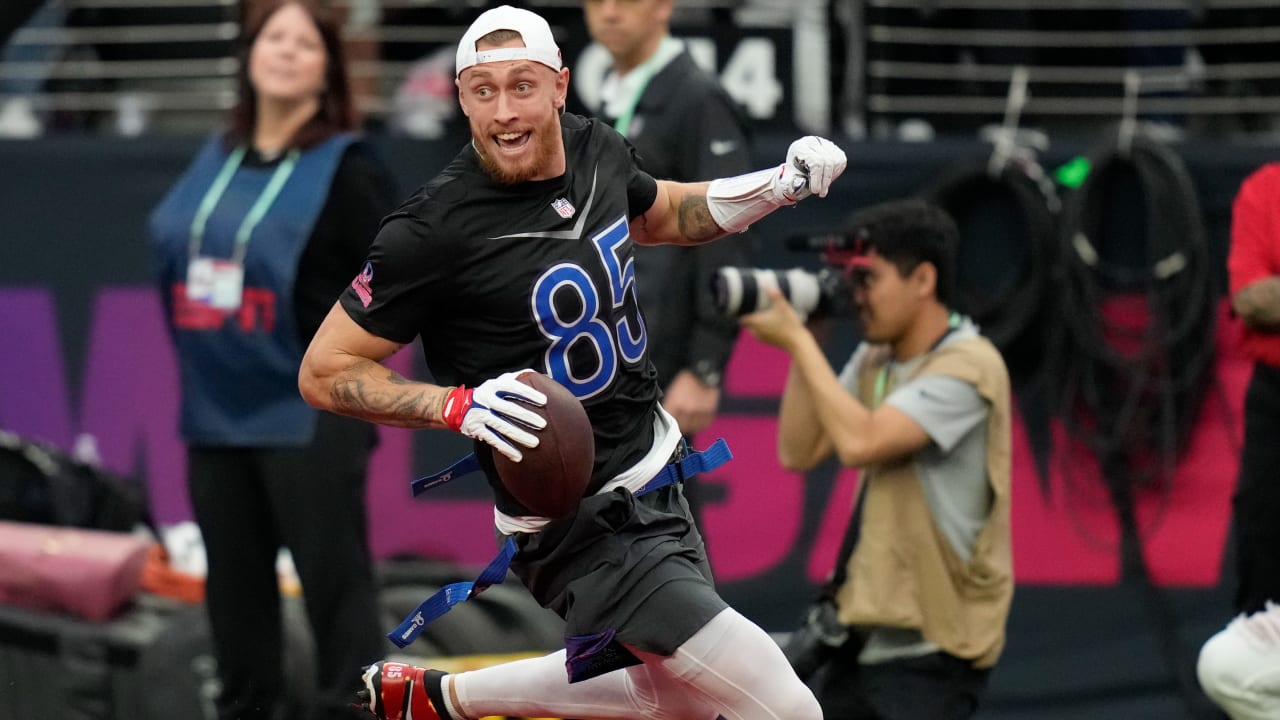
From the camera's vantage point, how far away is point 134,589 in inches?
254

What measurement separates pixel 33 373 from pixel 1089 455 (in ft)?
13.4

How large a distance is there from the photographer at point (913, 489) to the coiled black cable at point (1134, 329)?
1.93 meters

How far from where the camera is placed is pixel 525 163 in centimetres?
426

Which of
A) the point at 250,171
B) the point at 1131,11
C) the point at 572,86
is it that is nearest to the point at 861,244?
the point at 250,171

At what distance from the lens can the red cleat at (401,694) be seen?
477cm

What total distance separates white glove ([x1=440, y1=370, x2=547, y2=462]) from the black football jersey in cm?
33

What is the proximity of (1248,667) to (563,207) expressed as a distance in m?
2.24

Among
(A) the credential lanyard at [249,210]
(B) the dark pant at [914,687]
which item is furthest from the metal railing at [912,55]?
(B) the dark pant at [914,687]

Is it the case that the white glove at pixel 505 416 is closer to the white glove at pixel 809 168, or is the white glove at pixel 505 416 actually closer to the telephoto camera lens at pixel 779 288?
the white glove at pixel 809 168

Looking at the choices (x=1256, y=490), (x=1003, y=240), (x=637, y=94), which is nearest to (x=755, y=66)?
(x=1003, y=240)

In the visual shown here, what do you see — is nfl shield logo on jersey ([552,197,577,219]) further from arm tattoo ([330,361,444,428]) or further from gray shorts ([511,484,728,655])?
gray shorts ([511,484,728,655])

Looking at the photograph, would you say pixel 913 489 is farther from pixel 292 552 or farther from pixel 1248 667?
pixel 292 552

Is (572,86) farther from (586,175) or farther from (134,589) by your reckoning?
(586,175)

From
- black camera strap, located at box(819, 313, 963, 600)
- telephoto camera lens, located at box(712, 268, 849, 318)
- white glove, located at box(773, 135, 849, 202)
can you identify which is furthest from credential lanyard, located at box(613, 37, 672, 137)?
white glove, located at box(773, 135, 849, 202)
